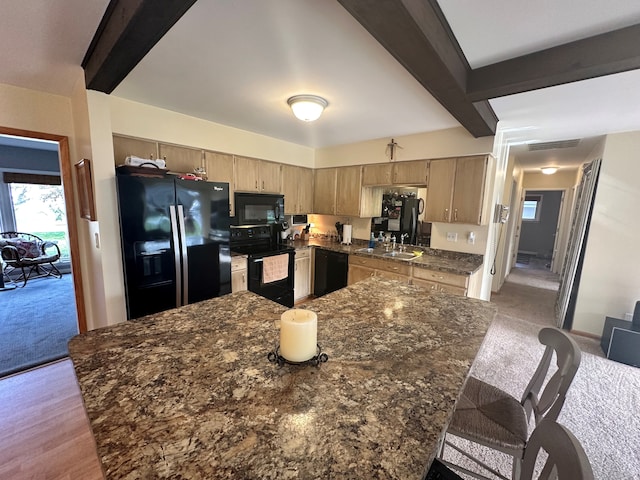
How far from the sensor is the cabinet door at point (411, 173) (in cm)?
332

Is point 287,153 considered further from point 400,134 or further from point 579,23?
point 579,23

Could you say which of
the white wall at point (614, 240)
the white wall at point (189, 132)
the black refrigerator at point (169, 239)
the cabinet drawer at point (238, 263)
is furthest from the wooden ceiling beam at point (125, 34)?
the white wall at point (614, 240)

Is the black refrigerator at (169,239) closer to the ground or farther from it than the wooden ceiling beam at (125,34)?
closer to the ground

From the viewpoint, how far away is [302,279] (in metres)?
4.06

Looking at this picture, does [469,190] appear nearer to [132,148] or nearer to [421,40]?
[421,40]

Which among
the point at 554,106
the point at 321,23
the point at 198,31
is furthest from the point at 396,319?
the point at 554,106

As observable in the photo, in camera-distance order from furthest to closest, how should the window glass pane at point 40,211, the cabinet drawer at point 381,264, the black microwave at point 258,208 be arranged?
the window glass pane at point 40,211, the black microwave at point 258,208, the cabinet drawer at point 381,264

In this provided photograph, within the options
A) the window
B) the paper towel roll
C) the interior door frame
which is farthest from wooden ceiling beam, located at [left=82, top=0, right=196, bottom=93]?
the window

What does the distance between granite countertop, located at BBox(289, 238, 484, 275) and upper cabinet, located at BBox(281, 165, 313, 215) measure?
1.97ft

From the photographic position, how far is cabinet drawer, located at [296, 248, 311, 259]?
395 centimetres

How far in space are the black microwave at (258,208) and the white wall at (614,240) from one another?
4.01 metres

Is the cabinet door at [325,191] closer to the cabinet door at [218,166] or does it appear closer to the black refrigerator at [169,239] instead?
the cabinet door at [218,166]

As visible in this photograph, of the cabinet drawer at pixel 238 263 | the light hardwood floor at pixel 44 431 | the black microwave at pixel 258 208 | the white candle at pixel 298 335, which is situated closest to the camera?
the white candle at pixel 298 335

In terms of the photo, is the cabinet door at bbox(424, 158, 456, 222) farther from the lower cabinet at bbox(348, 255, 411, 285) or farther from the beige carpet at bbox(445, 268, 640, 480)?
the beige carpet at bbox(445, 268, 640, 480)
